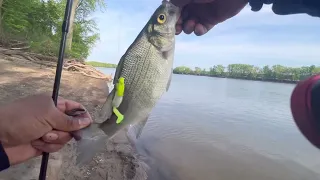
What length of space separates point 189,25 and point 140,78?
57 cm

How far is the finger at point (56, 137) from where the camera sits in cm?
123

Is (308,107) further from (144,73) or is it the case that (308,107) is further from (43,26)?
(43,26)

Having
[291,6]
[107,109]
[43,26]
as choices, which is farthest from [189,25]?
[43,26]

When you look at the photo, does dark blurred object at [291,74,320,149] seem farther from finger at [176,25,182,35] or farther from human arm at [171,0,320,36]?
finger at [176,25,182,35]

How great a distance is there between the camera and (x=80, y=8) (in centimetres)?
2169

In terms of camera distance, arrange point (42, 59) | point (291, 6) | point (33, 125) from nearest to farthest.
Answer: point (33, 125)
point (291, 6)
point (42, 59)

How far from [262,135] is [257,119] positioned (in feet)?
9.14

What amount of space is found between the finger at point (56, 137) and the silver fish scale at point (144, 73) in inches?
13.7

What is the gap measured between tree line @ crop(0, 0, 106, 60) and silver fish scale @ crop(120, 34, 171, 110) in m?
14.4

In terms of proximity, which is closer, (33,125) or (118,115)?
(33,125)

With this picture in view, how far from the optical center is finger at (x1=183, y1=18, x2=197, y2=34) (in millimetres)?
1780

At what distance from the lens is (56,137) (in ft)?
4.11

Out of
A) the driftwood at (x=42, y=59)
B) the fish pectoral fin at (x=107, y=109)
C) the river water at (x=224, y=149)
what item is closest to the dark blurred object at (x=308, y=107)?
the fish pectoral fin at (x=107, y=109)

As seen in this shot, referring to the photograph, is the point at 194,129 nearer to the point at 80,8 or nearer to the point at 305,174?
the point at 305,174
